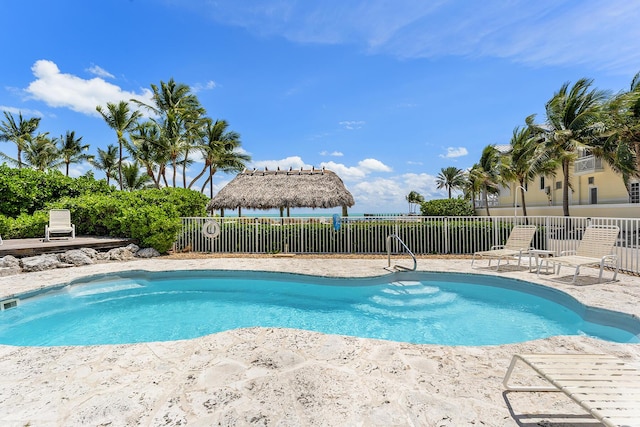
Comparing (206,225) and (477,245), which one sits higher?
(206,225)

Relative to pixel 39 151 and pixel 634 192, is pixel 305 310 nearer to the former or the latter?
pixel 634 192

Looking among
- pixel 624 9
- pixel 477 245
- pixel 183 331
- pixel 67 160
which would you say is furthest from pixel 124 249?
pixel 67 160

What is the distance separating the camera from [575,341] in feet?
10.5

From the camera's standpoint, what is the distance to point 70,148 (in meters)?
34.4

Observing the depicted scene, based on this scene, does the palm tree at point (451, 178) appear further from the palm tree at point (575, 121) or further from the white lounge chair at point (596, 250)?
the white lounge chair at point (596, 250)

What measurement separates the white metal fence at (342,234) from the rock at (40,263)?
11.5ft

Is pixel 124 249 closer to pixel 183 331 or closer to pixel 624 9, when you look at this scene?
pixel 183 331

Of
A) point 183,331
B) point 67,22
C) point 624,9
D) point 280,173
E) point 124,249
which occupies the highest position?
point 67,22

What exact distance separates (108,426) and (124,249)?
891cm

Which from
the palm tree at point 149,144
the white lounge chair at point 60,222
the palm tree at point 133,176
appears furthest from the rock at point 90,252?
the palm tree at point 133,176

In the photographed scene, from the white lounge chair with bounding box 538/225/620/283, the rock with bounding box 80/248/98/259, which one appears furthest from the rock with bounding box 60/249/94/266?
the white lounge chair with bounding box 538/225/620/283

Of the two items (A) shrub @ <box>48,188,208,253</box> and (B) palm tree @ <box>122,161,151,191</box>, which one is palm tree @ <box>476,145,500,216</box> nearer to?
(A) shrub @ <box>48,188,208,253</box>

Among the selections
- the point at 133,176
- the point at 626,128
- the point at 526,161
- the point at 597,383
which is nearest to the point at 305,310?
the point at 597,383

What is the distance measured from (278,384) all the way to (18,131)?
44478 mm
